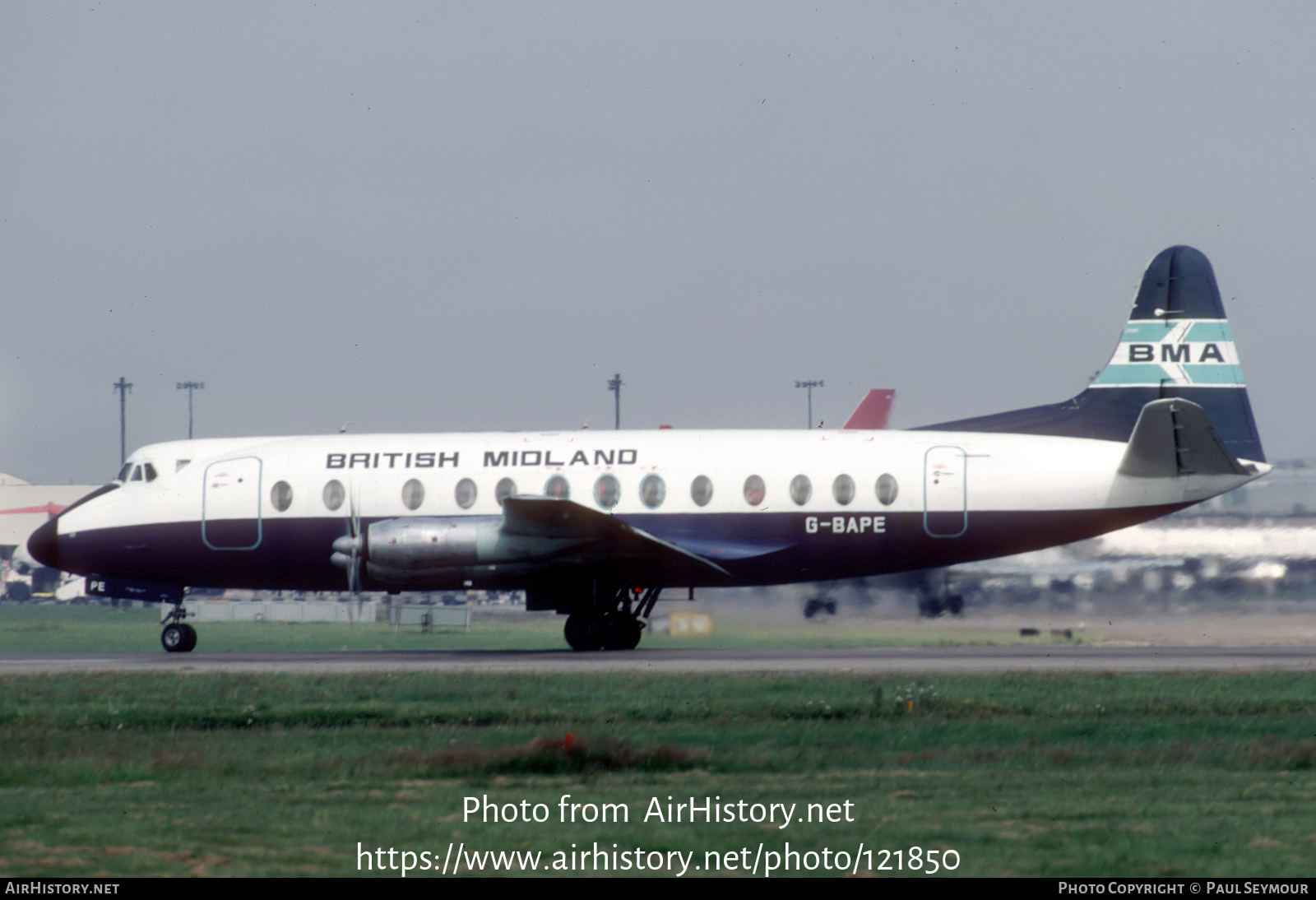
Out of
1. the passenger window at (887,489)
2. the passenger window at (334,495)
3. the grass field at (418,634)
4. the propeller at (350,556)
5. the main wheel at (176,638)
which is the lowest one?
the grass field at (418,634)

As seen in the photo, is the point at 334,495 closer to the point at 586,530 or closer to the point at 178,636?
the point at 178,636

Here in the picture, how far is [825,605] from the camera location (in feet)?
95.0

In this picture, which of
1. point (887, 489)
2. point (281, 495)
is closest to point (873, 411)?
point (887, 489)

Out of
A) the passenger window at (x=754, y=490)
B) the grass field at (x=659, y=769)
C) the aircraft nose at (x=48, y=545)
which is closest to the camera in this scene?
the grass field at (x=659, y=769)

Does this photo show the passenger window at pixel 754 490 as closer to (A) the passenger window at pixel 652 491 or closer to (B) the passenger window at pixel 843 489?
(B) the passenger window at pixel 843 489

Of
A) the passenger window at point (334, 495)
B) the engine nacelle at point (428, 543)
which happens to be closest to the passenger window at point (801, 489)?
the engine nacelle at point (428, 543)

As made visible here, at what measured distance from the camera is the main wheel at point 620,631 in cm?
2830

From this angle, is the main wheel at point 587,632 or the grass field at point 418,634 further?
the grass field at point 418,634

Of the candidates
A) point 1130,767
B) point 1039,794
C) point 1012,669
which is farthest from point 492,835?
point 1012,669

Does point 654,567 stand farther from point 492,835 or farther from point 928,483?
point 492,835

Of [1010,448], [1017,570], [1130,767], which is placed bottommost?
[1130,767]

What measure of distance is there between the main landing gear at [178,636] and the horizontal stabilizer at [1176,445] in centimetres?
1861

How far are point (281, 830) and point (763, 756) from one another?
5.37 meters

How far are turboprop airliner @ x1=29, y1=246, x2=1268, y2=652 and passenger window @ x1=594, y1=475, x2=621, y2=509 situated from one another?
0.05 m
